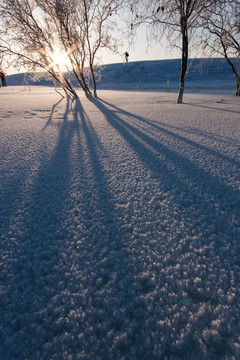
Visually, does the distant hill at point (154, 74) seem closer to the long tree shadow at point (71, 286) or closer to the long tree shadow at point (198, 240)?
the long tree shadow at point (198, 240)

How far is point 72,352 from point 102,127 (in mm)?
2743

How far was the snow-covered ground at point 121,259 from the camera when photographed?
1.71 ft

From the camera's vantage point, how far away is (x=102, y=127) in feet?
9.35

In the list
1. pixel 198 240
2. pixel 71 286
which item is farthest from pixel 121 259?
pixel 198 240

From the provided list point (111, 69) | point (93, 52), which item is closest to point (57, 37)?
point (93, 52)

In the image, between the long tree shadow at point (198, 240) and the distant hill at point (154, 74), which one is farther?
the distant hill at point (154, 74)

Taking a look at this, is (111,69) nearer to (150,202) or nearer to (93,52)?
(93,52)

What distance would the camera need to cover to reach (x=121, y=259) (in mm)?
751

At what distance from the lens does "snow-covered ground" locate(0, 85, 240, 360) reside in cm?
52

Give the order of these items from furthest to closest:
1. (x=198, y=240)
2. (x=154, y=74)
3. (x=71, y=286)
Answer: (x=154, y=74) < (x=198, y=240) < (x=71, y=286)

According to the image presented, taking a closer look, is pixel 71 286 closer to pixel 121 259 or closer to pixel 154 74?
pixel 121 259

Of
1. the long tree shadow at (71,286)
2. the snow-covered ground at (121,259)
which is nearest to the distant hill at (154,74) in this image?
the snow-covered ground at (121,259)

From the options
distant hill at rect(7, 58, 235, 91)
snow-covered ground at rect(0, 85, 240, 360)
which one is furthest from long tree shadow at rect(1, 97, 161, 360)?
distant hill at rect(7, 58, 235, 91)

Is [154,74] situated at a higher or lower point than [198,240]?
higher
